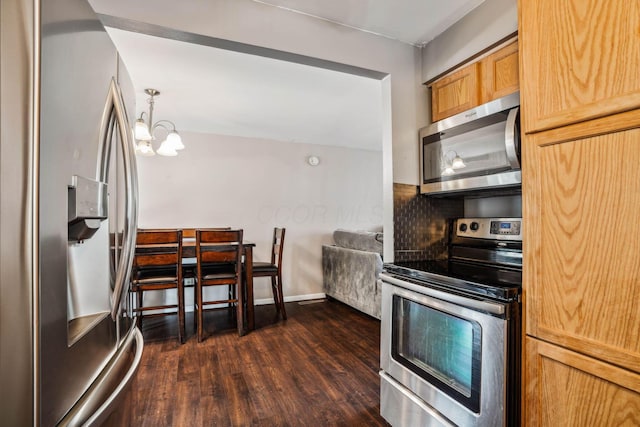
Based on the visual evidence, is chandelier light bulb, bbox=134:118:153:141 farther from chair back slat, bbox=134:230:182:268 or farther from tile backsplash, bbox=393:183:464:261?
tile backsplash, bbox=393:183:464:261

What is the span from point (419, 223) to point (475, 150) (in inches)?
22.3

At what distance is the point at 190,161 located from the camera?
4.20m

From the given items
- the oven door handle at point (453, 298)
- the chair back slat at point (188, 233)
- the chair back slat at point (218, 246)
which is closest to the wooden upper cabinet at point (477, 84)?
the oven door handle at point (453, 298)

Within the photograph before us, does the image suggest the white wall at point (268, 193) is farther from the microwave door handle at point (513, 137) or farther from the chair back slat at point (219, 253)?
the microwave door handle at point (513, 137)

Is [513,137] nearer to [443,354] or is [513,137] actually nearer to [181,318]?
[443,354]

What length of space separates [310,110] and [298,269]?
224 centimetres

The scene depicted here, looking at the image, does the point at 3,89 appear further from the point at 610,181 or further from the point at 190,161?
the point at 190,161

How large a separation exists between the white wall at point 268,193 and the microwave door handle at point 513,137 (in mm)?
3467

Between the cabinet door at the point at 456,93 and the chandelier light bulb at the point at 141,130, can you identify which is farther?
the chandelier light bulb at the point at 141,130

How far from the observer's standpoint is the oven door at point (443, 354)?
4.04ft

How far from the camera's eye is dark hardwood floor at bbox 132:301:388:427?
6.27ft

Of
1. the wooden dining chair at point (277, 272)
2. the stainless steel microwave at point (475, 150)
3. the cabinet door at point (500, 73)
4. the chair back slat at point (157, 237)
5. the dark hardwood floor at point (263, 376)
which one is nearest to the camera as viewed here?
the stainless steel microwave at point (475, 150)

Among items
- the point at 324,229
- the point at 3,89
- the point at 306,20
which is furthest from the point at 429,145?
the point at 324,229

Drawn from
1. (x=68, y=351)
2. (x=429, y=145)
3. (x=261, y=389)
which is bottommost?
(x=261, y=389)
